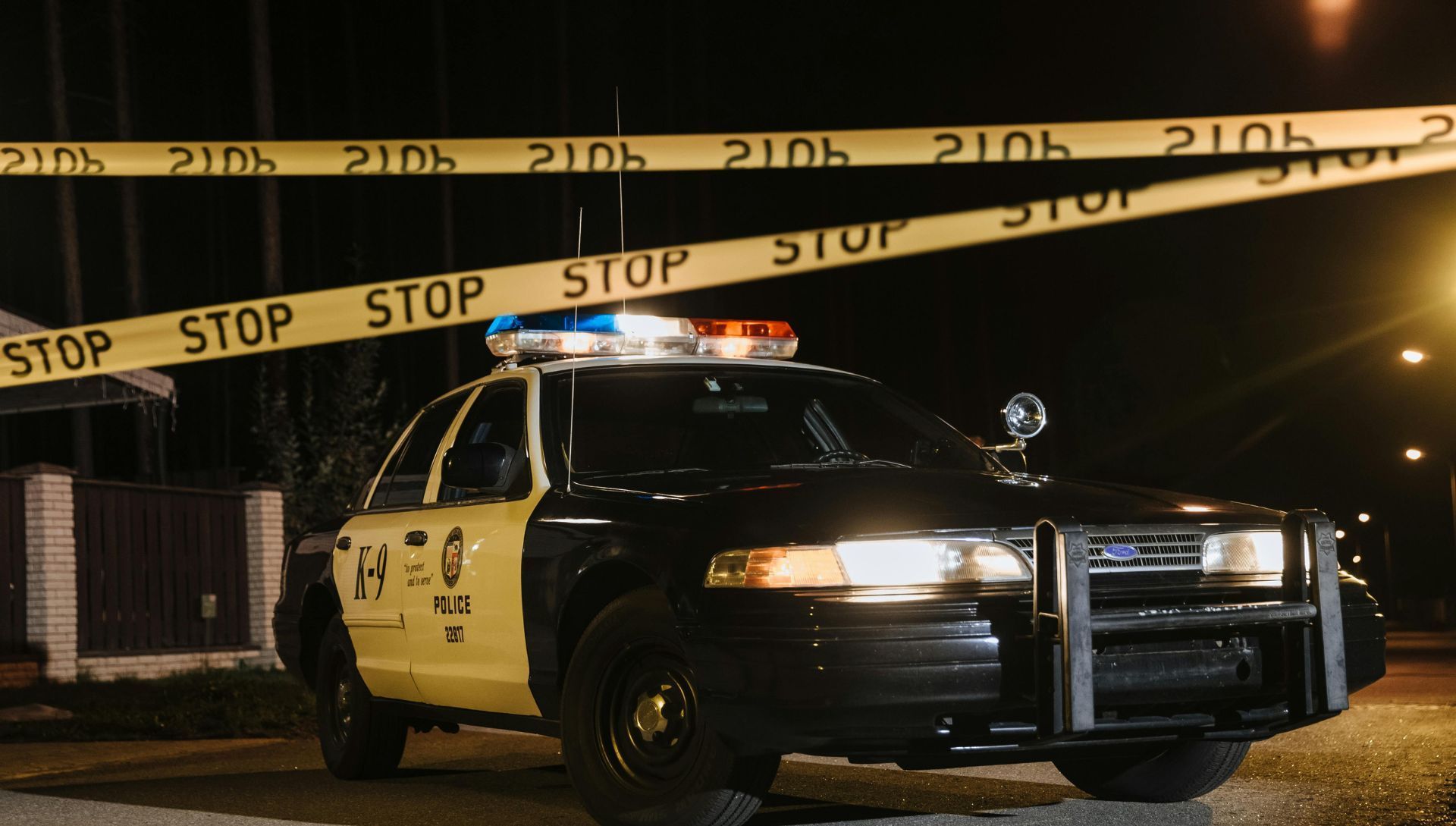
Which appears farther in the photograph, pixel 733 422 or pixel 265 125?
pixel 265 125

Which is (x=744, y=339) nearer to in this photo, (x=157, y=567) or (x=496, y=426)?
(x=496, y=426)

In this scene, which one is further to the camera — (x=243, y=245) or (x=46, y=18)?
(x=243, y=245)

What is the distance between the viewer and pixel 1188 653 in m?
5.43

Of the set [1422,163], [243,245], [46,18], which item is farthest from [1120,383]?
[1422,163]

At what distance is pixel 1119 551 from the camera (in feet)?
17.9

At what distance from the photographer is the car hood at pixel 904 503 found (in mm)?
5309

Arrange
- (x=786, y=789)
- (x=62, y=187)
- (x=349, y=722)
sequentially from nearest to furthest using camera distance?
(x=786, y=789) < (x=349, y=722) < (x=62, y=187)

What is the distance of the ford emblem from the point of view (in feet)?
17.8

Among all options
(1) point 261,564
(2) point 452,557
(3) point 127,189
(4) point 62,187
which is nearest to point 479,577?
(2) point 452,557

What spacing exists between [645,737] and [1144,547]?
1.65 meters

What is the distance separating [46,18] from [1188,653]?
27.2 m

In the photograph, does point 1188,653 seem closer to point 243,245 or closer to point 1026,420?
point 1026,420

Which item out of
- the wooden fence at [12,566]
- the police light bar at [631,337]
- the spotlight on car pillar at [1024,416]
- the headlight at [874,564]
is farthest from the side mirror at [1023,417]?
the wooden fence at [12,566]

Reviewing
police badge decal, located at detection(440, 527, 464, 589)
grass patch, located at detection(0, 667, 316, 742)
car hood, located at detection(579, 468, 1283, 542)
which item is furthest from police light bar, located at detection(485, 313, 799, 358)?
grass patch, located at detection(0, 667, 316, 742)
